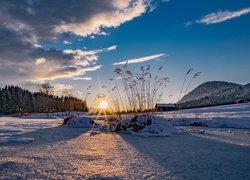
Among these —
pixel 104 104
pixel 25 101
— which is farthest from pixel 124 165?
pixel 25 101

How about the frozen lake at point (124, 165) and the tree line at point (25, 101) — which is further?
the tree line at point (25, 101)

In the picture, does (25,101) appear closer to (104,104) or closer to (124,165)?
(104,104)

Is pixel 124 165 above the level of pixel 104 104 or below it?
below

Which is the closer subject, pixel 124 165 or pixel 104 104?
pixel 124 165

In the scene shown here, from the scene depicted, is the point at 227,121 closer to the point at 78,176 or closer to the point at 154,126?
the point at 154,126

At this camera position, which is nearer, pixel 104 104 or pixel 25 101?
pixel 104 104

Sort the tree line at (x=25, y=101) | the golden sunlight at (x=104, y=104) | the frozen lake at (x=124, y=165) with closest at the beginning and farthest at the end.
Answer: the frozen lake at (x=124, y=165), the golden sunlight at (x=104, y=104), the tree line at (x=25, y=101)

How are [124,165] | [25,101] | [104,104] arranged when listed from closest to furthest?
[124,165], [104,104], [25,101]

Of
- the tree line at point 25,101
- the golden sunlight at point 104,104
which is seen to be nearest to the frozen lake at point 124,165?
the golden sunlight at point 104,104

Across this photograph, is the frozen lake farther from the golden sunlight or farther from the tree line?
the tree line

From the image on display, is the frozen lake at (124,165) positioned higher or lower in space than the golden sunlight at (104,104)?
lower

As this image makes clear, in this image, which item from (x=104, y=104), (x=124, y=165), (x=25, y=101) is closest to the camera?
(x=124, y=165)

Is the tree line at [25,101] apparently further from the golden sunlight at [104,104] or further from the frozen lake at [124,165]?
the frozen lake at [124,165]

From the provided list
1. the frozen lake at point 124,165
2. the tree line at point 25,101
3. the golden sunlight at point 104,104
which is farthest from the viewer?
the tree line at point 25,101
